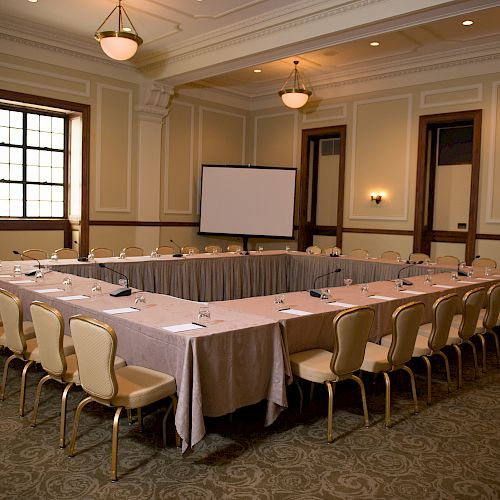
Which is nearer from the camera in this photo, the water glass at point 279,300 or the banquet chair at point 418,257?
the water glass at point 279,300

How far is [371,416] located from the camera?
144 inches

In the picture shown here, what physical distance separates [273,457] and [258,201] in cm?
744

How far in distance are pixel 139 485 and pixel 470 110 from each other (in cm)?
767

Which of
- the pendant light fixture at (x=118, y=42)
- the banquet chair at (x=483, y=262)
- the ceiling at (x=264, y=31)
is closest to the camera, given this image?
the pendant light fixture at (x=118, y=42)

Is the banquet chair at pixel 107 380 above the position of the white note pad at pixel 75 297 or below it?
below

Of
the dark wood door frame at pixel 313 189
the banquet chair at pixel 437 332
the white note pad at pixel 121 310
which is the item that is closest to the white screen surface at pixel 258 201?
the dark wood door frame at pixel 313 189

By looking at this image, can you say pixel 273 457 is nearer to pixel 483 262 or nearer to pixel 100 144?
pixel 483 262

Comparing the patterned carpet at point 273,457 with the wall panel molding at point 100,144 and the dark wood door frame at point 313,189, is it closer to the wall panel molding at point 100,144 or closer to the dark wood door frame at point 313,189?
the wall panel molding at point 100,144

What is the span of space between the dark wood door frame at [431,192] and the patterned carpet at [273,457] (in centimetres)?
494

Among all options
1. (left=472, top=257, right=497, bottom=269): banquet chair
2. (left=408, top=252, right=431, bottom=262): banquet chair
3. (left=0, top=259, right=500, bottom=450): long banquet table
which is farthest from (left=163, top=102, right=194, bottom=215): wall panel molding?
(left=0, top=259, right=500, bottom=450): long banquet table

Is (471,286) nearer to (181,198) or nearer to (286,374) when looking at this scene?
(286,374)

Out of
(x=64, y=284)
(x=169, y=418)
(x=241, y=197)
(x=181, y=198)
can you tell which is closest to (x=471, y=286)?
(x=169, y=418)

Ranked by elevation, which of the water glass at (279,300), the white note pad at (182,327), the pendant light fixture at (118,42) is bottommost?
the white note pad at (182,327)

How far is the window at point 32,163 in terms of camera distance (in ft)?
26.9
